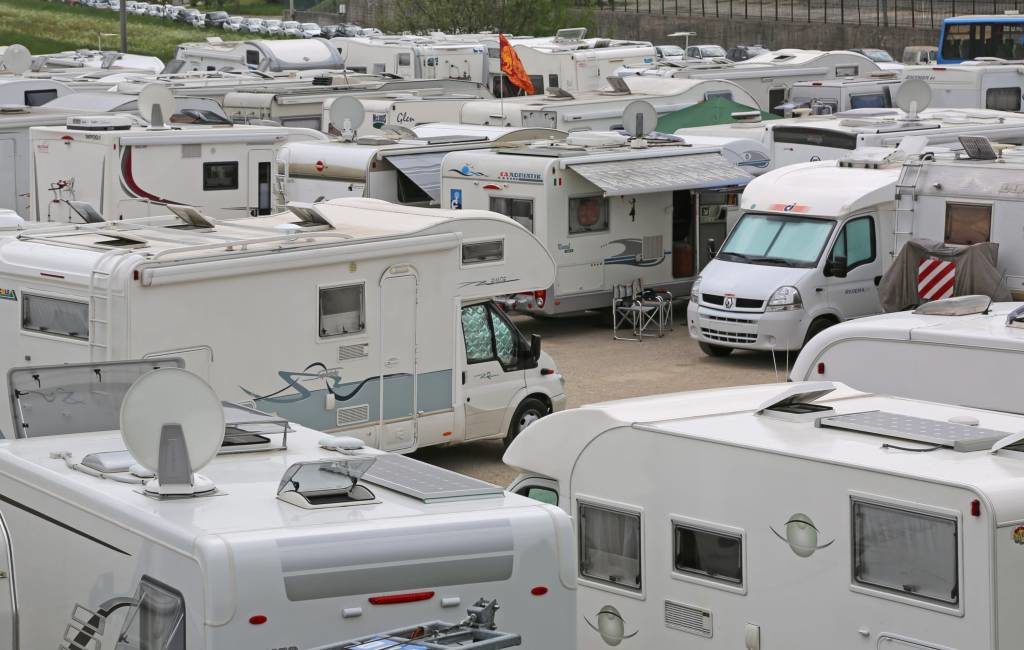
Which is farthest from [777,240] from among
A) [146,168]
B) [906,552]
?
[906,552]

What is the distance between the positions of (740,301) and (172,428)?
1153cm

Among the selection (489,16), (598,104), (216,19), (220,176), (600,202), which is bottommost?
(600,202)

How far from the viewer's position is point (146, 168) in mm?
19719

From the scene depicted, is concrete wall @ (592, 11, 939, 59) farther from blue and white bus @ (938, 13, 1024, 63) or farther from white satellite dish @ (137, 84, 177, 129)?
white satellite dish @ (137, 84, 177, 129)

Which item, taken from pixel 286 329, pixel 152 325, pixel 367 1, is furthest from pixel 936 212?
pixel 367 1

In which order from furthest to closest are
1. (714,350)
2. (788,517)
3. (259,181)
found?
1. (259,181)
2. (714,350)
3. (788,517)

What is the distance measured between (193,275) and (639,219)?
9.09 metres

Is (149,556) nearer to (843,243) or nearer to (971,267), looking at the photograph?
(971,267)

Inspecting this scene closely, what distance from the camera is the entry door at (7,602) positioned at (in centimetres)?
691

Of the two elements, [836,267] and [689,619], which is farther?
[836,267]

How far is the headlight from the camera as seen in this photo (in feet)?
56.6

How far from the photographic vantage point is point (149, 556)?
6195 millimetres

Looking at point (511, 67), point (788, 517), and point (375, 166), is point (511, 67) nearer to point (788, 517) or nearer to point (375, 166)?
point (375, 166)

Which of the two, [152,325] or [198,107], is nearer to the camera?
[152,325]
